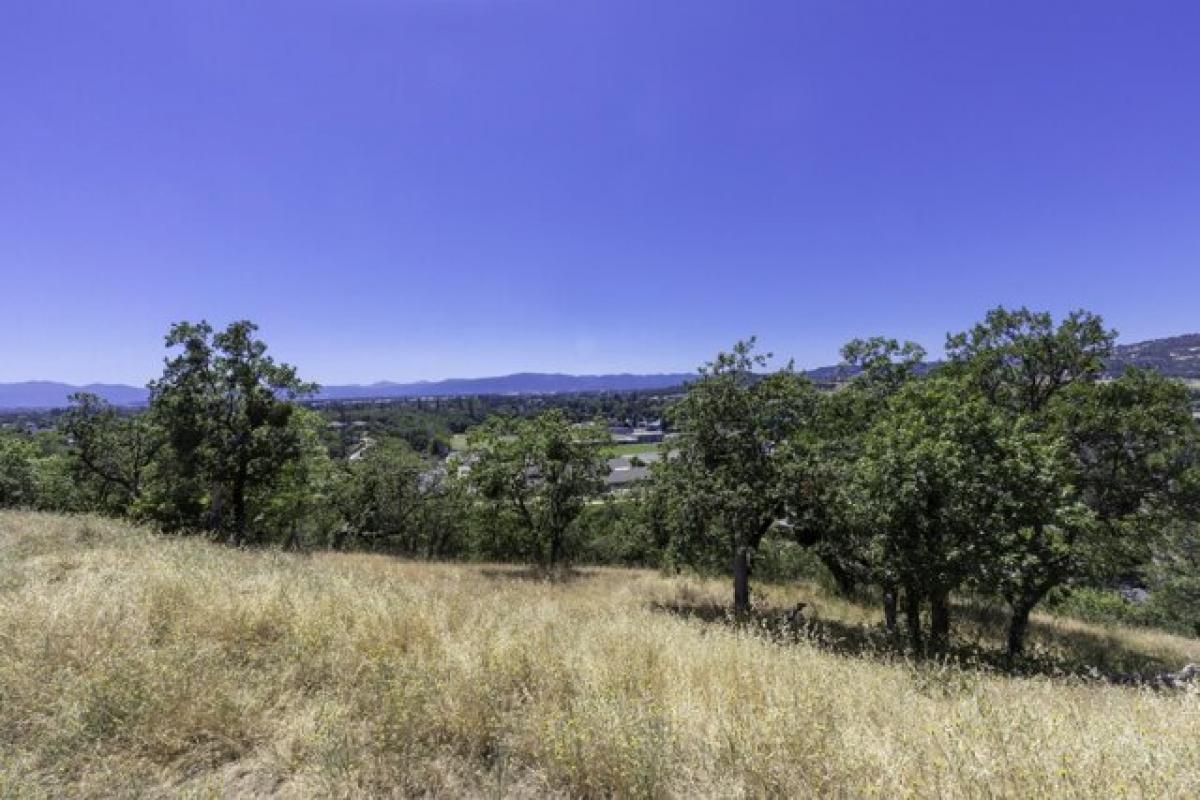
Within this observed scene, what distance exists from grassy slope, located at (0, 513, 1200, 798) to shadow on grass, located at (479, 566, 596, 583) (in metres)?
14.7

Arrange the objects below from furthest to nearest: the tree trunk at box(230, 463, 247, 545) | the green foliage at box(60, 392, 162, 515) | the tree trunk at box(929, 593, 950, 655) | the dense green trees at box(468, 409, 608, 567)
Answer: the green foliage at box(60, 392, 162, 515)
the dense green trees at box(468, 409, 608, 567)
the tree trunk at box(230, 463, 247, 545)
the tree trunk at box(929, 593, 950, 655)

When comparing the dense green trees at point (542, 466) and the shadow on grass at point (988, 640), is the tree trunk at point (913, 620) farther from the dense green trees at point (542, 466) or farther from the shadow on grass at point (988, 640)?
the dense green trees at point (542, 466)

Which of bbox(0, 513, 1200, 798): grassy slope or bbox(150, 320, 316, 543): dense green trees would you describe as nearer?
bbox(0, 513, 1200, 798): grassy slope

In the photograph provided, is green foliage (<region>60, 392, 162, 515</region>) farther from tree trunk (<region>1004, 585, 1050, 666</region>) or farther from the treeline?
tree trunk (<region>1004, 585, 1050, 666</region>)

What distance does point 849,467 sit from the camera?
12.7 m

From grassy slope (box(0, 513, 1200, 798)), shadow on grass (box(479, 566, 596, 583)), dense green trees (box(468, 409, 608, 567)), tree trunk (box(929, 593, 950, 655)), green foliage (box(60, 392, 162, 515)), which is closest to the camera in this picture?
grassy slope (box(0, 513, 1200, 798))

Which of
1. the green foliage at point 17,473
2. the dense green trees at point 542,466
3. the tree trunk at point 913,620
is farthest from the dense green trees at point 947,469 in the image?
the green foliage at point 17,473

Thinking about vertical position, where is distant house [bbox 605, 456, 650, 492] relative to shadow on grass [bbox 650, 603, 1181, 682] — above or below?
above

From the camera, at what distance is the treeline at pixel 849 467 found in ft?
33.0

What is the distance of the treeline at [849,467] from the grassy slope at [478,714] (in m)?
5.40

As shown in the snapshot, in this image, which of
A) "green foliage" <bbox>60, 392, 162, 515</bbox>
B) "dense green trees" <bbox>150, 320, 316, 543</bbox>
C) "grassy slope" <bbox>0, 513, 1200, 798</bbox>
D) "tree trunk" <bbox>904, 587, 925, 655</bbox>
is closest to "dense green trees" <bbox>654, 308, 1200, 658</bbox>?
"tree trunk" <bbox>904, 587, 925, 655</bbox>

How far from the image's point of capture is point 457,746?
345cm

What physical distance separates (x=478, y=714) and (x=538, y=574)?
17878mm

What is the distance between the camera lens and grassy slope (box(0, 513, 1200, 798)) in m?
2.87
